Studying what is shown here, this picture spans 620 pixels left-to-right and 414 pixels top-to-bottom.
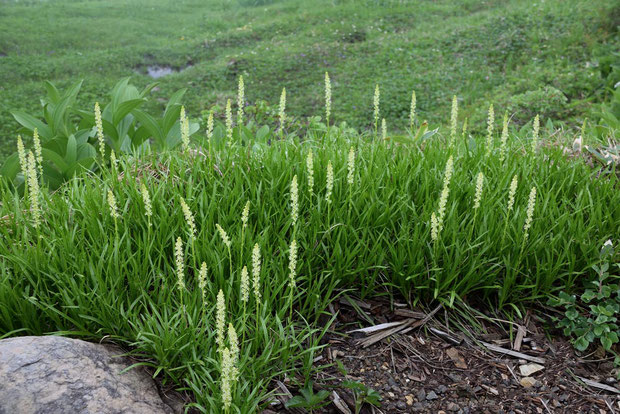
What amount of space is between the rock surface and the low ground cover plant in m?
0.14

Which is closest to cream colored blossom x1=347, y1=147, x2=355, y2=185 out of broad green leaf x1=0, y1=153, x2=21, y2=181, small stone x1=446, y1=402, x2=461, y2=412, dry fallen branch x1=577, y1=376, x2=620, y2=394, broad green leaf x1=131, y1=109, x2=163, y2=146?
small stone x1=446, y1=402, x2=461, y2=412

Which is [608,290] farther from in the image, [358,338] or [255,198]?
[255,198]

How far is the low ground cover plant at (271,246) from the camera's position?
237 centimetres

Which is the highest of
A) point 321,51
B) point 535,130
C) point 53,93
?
point 53,93

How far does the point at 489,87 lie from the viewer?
9.48 m

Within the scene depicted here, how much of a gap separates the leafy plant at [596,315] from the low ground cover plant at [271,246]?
0.09 metres

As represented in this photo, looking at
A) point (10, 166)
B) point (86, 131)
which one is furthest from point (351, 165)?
point (10, 166)

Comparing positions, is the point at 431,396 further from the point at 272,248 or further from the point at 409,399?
the point at 272,248

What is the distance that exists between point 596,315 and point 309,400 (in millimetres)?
1641

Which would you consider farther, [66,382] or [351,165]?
[351,165]

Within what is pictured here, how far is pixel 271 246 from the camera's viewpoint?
105 inches

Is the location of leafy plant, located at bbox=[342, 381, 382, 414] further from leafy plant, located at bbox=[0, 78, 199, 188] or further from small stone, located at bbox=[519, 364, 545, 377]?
leafy plant, located at bbox=[0, 78, 199, 188]

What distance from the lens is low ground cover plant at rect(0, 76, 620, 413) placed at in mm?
2371

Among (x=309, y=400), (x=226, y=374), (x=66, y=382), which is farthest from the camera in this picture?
(x=309, y=400)
